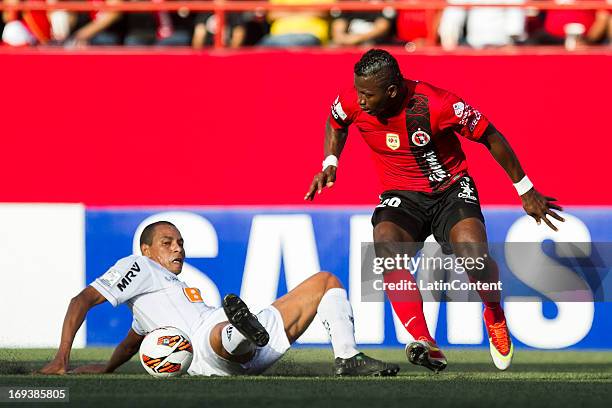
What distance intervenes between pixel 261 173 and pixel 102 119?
1.67 meters

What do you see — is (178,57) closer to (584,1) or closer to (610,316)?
(584,1)

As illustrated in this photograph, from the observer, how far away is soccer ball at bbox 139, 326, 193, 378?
7.96m

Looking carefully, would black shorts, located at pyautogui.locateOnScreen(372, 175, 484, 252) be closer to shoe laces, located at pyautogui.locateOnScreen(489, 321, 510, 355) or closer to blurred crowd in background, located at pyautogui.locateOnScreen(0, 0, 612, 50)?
shoe laces, located at pyautogui.locateOnScreen(489, 321, 510, 355)

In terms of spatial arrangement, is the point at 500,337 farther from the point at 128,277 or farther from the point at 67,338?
the point at 67,338

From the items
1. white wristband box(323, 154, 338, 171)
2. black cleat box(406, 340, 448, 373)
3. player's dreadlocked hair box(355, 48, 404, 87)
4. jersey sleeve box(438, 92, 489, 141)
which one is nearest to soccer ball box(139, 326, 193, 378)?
black cleat box(406, 340, 448, 373)

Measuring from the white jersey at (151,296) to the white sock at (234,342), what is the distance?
0.37 metres

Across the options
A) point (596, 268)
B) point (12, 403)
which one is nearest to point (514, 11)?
point (596, 268)

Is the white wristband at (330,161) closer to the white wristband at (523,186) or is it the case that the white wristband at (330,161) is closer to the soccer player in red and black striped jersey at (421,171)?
the soccer player in red and black striped jersey at (421,171)

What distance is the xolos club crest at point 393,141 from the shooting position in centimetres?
873

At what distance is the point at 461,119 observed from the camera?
8.47 metres

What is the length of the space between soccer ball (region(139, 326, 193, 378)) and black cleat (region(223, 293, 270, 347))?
607mm

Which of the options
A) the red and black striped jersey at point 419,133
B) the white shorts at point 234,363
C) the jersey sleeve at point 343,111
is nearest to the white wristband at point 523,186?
the red and black striped jersey at point 419,133

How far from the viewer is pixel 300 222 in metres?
11.9

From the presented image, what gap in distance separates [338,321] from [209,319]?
88cm
